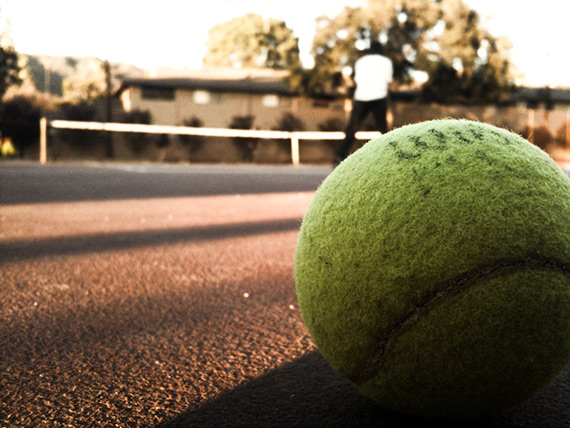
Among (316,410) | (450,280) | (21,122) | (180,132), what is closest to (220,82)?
(21,122)

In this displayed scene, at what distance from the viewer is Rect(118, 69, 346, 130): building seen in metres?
24.9

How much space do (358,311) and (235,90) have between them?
25318 mm

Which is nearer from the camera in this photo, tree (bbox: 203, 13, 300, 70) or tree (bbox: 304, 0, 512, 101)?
tree (bbox: 304, 0, 512, 101)

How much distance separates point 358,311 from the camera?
1262 millimetres

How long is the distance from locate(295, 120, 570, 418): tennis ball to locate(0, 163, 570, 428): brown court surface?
198 millimetres

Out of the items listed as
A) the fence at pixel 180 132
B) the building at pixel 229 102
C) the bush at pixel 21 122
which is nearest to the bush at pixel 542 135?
the building at pixel 229 102

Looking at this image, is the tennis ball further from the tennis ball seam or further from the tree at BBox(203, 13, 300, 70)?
the tree at BBox(203, 13, 300, 70)

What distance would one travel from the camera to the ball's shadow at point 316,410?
134 centimetres

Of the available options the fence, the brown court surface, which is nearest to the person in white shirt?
the brown court surface

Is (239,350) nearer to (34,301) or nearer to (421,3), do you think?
(34,301)

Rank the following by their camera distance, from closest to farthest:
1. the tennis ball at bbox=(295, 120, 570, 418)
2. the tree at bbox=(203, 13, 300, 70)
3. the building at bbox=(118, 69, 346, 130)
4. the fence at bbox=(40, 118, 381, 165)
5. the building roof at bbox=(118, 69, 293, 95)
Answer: the tennis ball at bbox=(295, 120, 570, 418) < the fence at bbox=(40, 118, 381, 165) < the building roof at bbox=(118, 69, 293, 95) < the building at bbox=(118, 69, 346, 130) < the tree at bbox=(203, 13, 300, 70)

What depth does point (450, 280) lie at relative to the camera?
1.19 metres

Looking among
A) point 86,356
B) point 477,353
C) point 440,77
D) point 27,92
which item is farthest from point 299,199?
point 27,92

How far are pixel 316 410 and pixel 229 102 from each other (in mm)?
25277
